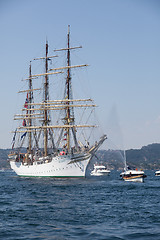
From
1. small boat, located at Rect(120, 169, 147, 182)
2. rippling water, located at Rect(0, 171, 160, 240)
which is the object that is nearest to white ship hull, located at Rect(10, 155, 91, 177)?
small boat, located at Rect(120, 169, 147, 182)

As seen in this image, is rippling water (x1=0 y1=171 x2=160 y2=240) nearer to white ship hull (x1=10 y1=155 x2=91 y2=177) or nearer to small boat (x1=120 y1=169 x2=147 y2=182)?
small boat (x1=120 y1=169 x2=147 y2=182)

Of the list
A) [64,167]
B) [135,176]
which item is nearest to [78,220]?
[135,176]

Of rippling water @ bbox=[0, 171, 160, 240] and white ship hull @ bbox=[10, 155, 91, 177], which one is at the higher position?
white ship hull @ bbox=[10, 155, 91, 177]

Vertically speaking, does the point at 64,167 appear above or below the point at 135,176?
above

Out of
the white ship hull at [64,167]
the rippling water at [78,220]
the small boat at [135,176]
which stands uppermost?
the white ship hull at [64,167]

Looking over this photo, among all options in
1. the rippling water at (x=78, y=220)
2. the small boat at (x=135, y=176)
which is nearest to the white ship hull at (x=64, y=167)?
the small boat at (x=135, y=176)

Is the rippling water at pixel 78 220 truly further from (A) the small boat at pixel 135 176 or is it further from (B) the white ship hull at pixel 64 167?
(B) the white ship hull at pixel 64 167

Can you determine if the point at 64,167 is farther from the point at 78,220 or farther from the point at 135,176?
the point at 78,220

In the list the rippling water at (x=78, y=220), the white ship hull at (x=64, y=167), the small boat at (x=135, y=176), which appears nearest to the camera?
the rippling water at (x=78, y=220)

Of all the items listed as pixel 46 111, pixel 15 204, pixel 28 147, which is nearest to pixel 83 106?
pixel 46 111

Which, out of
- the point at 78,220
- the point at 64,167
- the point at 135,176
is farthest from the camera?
the point at 64,167

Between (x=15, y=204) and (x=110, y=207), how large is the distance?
929 cm

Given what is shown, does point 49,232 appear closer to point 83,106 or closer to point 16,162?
point 83,106

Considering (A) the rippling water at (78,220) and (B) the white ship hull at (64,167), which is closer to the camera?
(A) the rippling water at (78,220)
